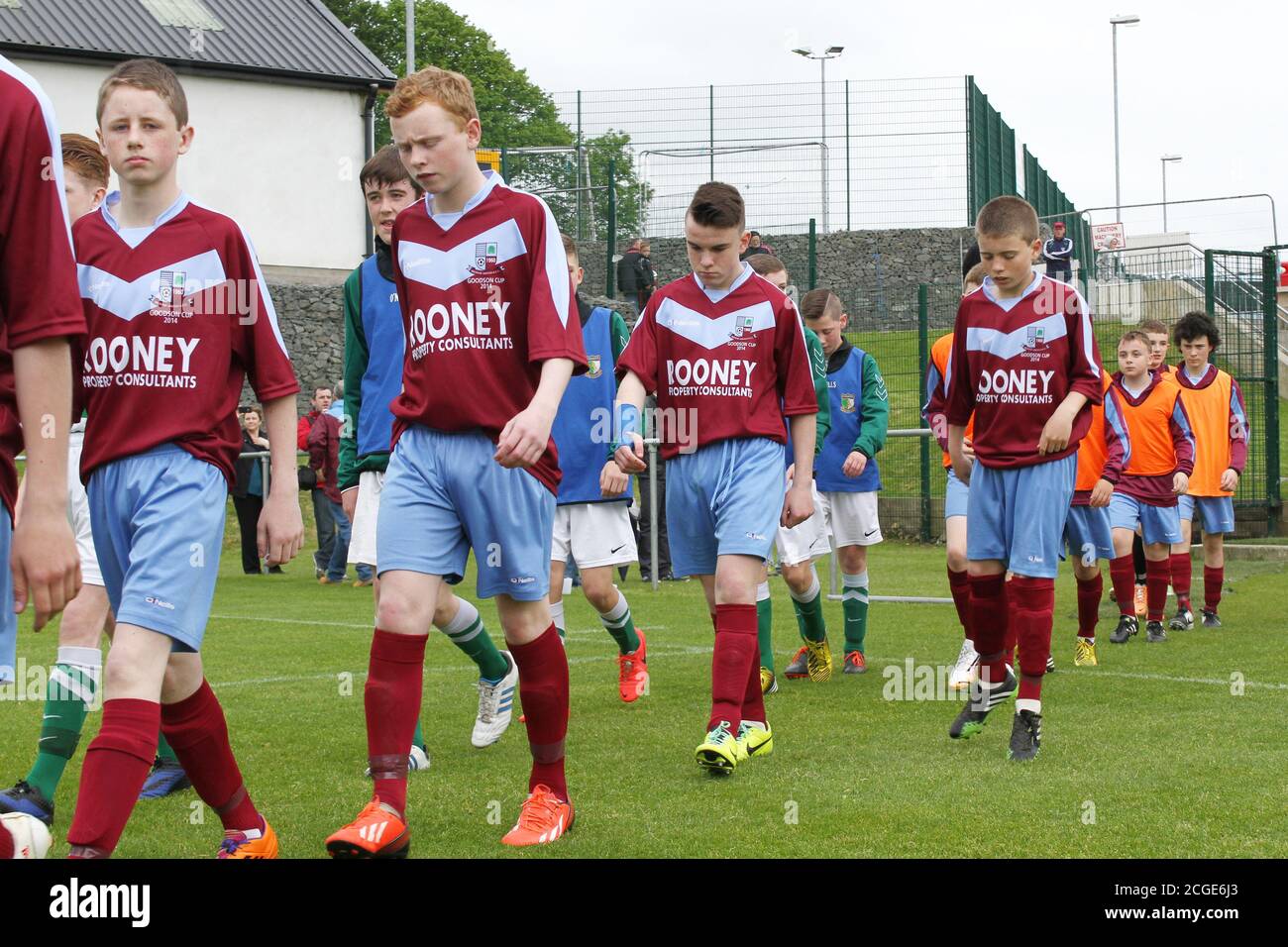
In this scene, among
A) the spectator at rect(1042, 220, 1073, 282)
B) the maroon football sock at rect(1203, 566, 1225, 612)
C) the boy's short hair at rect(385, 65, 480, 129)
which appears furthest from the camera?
the spectator at rect(1042, 220, 1073, 282)

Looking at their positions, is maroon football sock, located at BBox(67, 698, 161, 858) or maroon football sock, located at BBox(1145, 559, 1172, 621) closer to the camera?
maroon football sock, located at BBox(67, 698, 161, 858)

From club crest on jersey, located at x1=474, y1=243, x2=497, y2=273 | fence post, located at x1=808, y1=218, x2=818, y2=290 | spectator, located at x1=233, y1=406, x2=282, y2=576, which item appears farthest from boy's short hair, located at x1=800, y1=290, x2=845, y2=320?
fence post, located at x1=808, y1=218, x2=818, y2=290

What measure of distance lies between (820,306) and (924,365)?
13626 mm

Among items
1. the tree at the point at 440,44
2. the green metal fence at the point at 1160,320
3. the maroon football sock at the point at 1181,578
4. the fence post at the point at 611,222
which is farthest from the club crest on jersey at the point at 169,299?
the tree at the point at 440,44

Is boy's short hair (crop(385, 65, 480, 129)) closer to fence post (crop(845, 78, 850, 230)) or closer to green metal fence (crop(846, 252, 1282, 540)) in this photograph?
green metal fence (crop(846, 252, 1282, 540))

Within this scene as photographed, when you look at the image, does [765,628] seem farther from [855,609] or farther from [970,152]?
[970,152]

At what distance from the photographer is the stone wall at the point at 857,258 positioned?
94.7 feet

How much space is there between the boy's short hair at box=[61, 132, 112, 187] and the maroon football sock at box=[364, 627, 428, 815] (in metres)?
1.93

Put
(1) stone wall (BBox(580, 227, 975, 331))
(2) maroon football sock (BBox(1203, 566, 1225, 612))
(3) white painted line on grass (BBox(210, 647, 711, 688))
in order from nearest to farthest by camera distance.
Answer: (3) white painted line on grass (BBox(210, 647, 711, 688))
(2) maroon football sock (BBox(1203, 566, 1225, 612))
(1) stone wall (BBox(580, 227, 975, 331))

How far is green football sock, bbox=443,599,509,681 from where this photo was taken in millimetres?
6199
